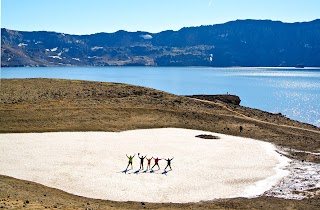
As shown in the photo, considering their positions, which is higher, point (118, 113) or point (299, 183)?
point (118, 113)

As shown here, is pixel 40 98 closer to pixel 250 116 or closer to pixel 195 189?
pixel 250 116

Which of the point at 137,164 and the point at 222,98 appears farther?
the point at 222,98

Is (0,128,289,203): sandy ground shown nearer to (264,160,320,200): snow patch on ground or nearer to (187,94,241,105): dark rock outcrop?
(264,160,320,200): snow patch on ground

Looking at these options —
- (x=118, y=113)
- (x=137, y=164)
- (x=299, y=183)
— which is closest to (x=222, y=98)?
(x=118, y=113)

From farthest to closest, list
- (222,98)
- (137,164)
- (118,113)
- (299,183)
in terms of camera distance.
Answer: (222,98), (118,113), (137,164), (299,183)

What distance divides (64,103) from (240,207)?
56694 millimetres

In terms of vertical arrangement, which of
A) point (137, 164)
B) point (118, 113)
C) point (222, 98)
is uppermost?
point (222, 98)

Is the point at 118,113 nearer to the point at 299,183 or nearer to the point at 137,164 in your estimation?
the point at 137,164

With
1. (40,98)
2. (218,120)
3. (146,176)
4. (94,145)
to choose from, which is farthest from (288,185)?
(40,98)

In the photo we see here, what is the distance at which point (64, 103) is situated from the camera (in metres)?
85.2

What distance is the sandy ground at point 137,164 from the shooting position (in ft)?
137

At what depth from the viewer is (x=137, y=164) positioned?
168 ft

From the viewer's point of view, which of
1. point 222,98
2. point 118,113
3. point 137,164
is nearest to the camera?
point 137,164

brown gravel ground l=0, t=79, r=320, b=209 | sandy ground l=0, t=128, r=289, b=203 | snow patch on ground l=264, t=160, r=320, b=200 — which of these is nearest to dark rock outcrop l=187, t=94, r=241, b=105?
brown gravel ground l=0, t=79, r=320, b=209
